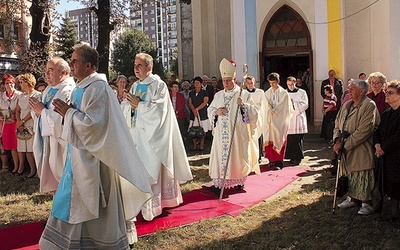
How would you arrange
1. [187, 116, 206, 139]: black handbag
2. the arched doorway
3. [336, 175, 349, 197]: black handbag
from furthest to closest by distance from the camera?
the arched doorway
[187, 116, 206, 139]: black handbag
[336, 175, 349, 197]: black handbag

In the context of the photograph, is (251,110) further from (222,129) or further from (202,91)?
(202,91)

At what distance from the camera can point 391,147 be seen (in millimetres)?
5121

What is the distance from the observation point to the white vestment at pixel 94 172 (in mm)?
3682

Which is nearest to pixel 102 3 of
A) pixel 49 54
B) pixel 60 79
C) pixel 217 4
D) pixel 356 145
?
pixel 49 54

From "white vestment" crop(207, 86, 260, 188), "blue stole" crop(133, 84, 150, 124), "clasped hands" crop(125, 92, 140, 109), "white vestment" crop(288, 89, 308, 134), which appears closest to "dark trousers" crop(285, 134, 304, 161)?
"white vestment" crop(288, 89, 308, 134)

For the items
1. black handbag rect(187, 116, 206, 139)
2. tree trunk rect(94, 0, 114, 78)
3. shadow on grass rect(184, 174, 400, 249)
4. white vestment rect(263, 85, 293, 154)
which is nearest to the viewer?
shadow on grass rect(184, 174, 400, 249)

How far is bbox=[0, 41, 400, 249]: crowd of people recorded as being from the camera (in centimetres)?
373

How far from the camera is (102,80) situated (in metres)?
3.85

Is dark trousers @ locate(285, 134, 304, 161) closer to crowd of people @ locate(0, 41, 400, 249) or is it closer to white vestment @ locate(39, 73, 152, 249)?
crowd of people @ locate(0, 41, 400, 249)

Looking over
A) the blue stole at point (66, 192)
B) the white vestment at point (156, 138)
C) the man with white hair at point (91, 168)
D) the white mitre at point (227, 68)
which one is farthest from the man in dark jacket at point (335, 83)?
the blue stole at point (66, 192)

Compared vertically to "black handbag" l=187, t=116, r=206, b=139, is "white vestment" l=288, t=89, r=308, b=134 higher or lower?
higher

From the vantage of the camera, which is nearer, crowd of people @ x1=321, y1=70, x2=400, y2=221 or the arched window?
crowd of people @ x1=321, y1=70, x2=400, y2=221

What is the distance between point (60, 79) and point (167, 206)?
2.22 metres

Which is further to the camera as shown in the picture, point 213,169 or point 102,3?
point 102,3
